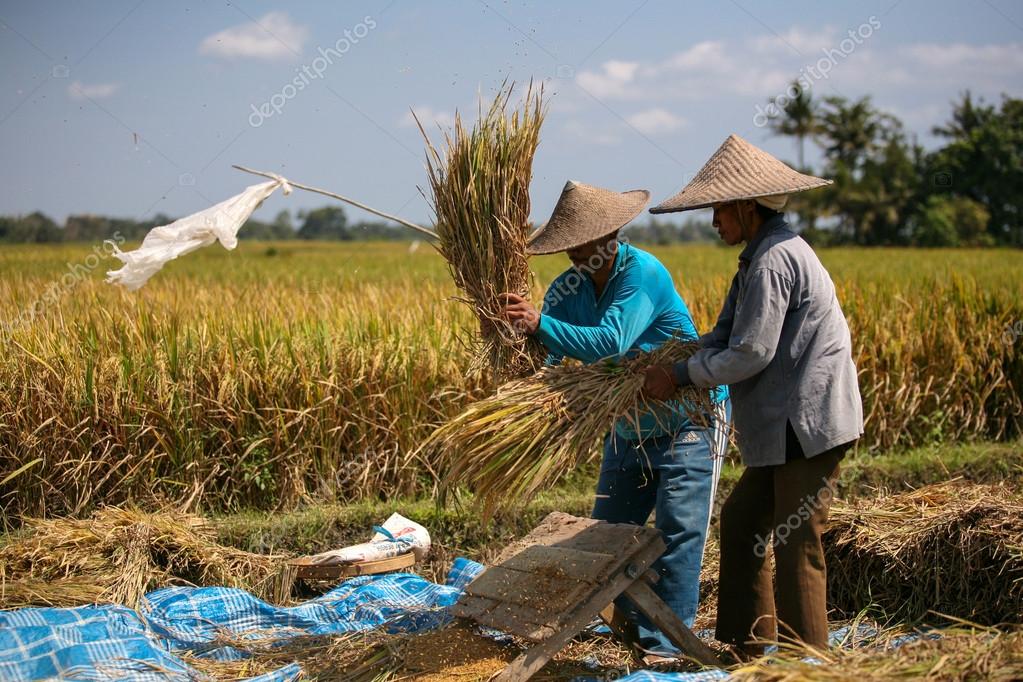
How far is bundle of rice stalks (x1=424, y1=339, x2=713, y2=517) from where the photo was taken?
289 cm

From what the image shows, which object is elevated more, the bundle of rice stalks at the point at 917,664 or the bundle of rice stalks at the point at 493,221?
the bundle of rice stalks at the point at 493,221

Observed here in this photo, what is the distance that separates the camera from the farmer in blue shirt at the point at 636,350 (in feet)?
10.2

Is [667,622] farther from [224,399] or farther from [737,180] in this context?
[224,399]

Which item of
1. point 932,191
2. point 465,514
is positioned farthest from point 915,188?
point 465,514

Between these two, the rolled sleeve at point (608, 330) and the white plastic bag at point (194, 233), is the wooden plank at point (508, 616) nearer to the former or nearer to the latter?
the rolled sleeve at point (608, 330)

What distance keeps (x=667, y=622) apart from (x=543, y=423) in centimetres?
73

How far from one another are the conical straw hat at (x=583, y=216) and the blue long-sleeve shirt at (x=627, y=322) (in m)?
0.12

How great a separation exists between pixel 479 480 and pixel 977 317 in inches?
198

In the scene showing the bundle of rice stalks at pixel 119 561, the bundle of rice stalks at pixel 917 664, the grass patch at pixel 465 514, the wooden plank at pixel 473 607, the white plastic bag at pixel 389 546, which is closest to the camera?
the bundle of rice stalks at pixel 917 664

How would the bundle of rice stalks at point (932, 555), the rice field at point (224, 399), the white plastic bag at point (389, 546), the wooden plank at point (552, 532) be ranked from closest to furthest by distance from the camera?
the wooden plank at point (552, 532)
the bundle of rice stalks at point (932, 555)
the white plastic bag at point (389, 546)
the rice field at point (224, 399)

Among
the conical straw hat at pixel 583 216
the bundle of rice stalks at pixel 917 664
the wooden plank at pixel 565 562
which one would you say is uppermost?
the conical straw hat at pixel 583 216

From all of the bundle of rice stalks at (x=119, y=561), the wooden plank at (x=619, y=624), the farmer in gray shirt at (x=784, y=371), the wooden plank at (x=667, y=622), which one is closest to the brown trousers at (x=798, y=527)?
the farmer in gray shirt at (x=784, y=371)

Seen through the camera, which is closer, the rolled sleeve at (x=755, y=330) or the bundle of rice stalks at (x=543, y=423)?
the rolled sleeve at (x=755, y=330)

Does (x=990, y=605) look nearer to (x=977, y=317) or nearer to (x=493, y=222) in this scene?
(x=493, y=222)
